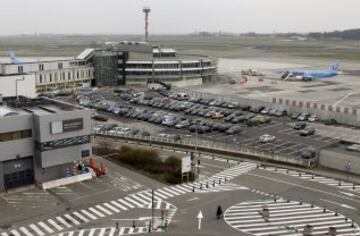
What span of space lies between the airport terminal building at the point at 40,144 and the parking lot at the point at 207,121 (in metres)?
13.1

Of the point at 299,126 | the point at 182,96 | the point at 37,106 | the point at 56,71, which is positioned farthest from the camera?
the point at 56,71

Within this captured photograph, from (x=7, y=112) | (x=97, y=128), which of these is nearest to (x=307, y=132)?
(x=97, y=128)

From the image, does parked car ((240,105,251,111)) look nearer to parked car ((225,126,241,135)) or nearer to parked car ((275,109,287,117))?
parked car ((275,109,287,117))

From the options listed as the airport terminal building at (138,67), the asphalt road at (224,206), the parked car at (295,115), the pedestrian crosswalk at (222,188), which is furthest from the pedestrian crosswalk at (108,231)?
the airport terminal building at (138,67)

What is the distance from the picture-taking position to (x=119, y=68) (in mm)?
108000

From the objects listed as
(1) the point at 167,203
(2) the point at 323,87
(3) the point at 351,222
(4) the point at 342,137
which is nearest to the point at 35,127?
(1) the point at 167,203

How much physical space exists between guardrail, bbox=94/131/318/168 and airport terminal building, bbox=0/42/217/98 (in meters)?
47.1

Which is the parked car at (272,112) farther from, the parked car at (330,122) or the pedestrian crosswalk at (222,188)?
the pedestrian crosswalk at (222,188)

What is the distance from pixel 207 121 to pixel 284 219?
33.1m

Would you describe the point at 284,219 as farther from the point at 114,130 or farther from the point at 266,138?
the point at 114,130

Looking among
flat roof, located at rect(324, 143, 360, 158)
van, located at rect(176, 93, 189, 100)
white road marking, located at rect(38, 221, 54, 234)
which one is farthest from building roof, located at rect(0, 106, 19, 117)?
van, located at rect(176, 93, 189, 100)

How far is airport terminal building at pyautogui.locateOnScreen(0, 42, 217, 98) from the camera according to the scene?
336 feet

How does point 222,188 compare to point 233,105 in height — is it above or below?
below

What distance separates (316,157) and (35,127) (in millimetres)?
→ 27669
